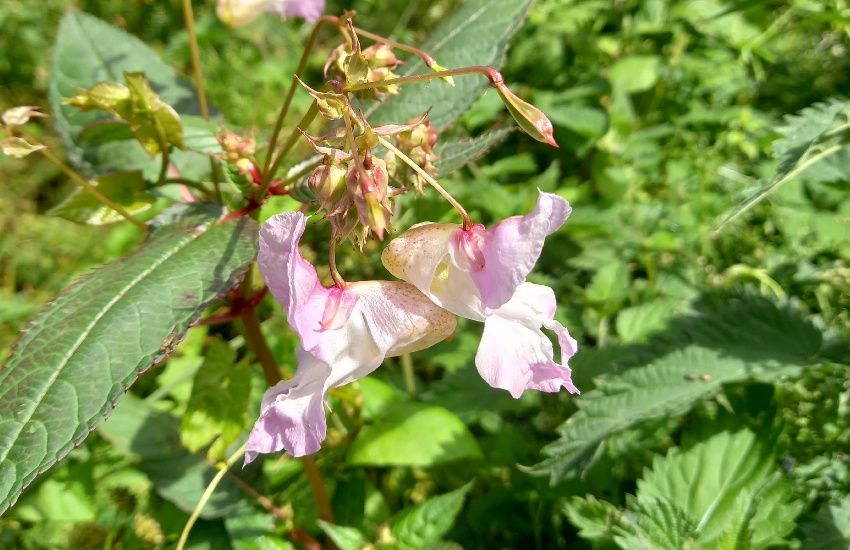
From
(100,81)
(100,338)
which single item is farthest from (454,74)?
(100,81)

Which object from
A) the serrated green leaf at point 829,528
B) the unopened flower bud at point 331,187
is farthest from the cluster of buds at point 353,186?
the serrated green leaf at point 829,528

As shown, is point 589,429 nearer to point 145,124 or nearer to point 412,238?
point 412,238

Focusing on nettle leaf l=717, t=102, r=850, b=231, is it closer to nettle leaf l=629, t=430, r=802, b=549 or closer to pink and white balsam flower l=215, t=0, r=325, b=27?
nettle leaf l=629, t=430, r=802, b=549

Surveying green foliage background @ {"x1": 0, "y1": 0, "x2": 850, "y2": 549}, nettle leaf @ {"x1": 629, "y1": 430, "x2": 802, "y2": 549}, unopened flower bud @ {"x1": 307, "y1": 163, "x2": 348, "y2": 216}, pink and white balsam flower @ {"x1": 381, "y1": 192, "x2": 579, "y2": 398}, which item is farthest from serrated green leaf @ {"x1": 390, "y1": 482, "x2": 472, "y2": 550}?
unopened flower bud @ {"x1": 307, "y1": 163, "x2": 348, "y2": 216}

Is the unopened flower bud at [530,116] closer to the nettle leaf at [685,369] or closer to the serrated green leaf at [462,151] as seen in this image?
the serrated green leaf at [462,151]

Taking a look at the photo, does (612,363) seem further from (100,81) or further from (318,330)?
(100,81)
